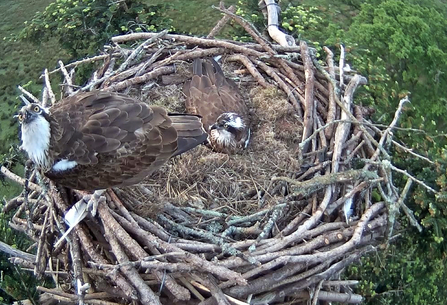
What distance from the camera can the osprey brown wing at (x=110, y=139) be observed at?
3.34 meters

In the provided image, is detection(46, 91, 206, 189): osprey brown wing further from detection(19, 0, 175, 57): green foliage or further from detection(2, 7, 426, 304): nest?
detection(19, 0, 175, 57): green foliage

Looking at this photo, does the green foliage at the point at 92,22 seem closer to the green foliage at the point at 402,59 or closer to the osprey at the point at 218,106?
the osprey at the point at 218,106

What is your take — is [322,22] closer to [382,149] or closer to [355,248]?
[382,149]

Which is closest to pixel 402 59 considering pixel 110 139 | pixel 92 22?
pixel 92 22

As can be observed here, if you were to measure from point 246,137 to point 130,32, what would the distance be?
61.2 inches

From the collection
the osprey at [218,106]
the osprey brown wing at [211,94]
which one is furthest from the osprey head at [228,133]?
the osprey brown wing at [211,94]

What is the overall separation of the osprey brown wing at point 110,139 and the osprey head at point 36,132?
0.21ft

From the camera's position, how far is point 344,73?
14.6 feet

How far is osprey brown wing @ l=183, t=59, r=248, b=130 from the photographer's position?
435 cm

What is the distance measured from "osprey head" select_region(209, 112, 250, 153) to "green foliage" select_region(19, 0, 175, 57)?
1.26m

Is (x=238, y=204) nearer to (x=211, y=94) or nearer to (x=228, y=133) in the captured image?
(x=228, y=133)

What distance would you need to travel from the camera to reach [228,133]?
4.12m

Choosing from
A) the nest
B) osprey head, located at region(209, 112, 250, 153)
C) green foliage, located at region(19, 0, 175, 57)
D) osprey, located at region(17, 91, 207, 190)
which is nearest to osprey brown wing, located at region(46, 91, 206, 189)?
osprey, located at region(17, 91, 207, 190)

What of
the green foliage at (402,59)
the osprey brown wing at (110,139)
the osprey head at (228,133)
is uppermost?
the osprey brown wing at (110,139)
